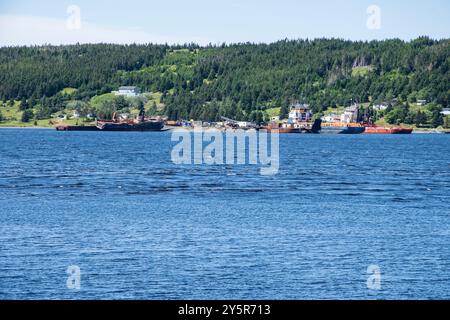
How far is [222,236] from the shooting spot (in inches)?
2076

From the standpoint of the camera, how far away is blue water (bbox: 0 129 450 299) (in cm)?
4031

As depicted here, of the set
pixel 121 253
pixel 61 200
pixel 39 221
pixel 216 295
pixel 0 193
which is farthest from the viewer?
pixel 0 193

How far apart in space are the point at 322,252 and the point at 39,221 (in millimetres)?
19829

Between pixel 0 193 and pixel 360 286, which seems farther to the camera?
pixel 0 193

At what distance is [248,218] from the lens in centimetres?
6134

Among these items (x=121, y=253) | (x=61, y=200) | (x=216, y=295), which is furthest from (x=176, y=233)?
(x=61, y=200)

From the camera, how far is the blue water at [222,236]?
40.3 metres

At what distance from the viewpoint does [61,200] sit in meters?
71.4

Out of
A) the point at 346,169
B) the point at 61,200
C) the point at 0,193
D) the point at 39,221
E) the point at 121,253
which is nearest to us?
the point at 121,253

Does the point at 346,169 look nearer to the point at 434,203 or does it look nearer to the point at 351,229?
the point at 434,203
